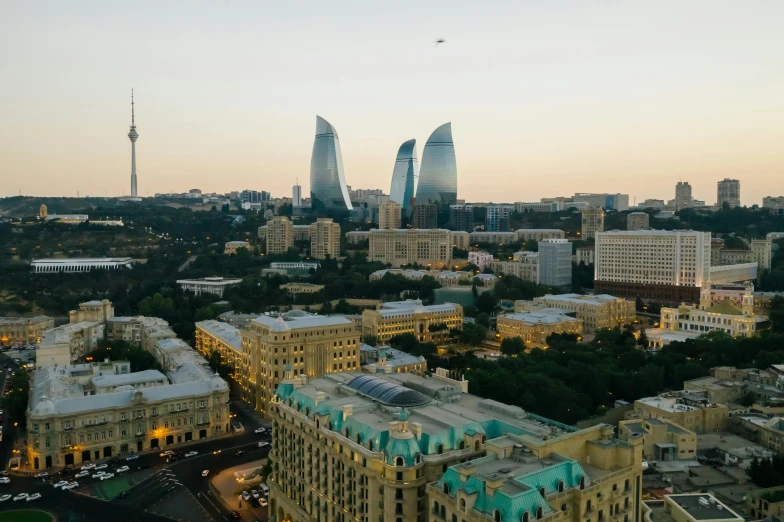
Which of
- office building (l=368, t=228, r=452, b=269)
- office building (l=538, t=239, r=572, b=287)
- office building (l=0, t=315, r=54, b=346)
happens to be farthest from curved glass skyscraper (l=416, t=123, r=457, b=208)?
office building (l=0, t=315, r=54, b=346)

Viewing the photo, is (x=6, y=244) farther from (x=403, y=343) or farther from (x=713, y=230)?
(x=713, y=230)

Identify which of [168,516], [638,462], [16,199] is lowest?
[168,516]

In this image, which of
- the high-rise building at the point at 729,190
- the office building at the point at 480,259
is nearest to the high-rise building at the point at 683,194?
the high-rise building at the point at 729,190

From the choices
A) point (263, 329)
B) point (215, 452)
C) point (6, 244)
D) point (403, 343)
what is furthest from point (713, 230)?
point (6, 244)

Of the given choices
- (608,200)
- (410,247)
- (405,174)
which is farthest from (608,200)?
(410,247)

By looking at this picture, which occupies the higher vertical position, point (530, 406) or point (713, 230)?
point (713, 230)

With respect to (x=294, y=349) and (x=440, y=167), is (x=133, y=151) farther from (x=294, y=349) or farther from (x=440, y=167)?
(x=294, y=349)
